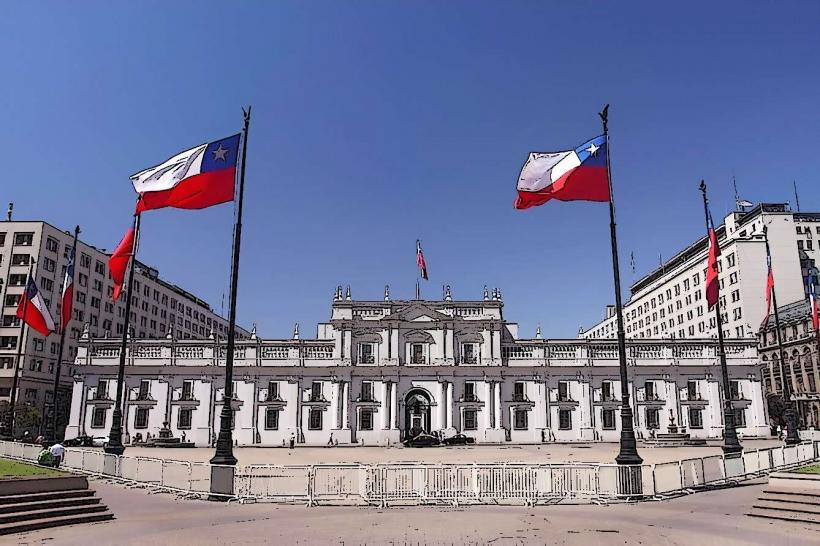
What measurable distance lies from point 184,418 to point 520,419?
3214 centimetres

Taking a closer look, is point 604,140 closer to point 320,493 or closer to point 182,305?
point 320,493

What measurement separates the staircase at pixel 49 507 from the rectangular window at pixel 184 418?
43.2 metres

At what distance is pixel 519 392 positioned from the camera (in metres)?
60.4

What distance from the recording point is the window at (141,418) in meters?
58.2

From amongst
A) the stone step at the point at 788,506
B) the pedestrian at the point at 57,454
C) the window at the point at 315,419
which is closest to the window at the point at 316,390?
the window at the point at 315,419

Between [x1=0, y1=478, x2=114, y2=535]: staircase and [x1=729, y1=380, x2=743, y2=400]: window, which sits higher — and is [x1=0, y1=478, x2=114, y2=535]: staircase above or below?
below

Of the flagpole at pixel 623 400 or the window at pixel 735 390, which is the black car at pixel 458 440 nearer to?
the window at pixel 735 390

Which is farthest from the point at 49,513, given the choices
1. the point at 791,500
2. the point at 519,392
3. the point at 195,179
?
the point at 519,392

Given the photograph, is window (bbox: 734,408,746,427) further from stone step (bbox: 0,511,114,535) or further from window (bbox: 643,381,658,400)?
stone step (bbox: 0,511,114,535)

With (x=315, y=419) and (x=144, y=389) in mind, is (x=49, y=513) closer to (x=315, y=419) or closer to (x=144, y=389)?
(x=315, y=419)

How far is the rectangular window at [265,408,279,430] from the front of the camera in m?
58.8

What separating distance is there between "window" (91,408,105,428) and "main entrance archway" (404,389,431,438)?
94.2 feet

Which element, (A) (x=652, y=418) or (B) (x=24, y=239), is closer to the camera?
(A) (x=652, y=418)

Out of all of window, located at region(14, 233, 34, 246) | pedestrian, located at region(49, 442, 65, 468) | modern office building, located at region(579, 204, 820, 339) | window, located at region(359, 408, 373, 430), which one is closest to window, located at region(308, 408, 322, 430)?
window, located at region(359, 408, 373, 430)
